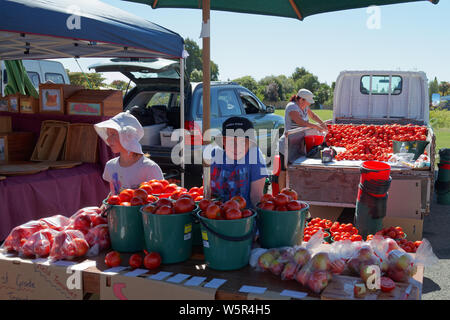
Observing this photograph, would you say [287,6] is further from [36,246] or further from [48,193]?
[48,193]

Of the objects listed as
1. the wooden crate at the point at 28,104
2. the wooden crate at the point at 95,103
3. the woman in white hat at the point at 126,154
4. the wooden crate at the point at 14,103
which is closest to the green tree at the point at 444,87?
the wooden crate at the point at 95,103

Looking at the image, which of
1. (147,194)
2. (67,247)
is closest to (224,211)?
(147,194)

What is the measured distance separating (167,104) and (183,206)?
21.2 ft

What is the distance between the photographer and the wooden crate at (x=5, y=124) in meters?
5.85

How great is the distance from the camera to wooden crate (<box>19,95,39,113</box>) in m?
6.22

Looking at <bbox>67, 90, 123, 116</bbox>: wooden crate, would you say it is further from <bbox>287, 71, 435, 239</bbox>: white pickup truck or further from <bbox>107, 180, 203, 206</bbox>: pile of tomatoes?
<bbox>107, 180, 203, 206</bbox>: pile of tomatoes

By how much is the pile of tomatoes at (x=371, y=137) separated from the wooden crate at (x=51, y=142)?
436cm

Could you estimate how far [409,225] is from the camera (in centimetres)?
515

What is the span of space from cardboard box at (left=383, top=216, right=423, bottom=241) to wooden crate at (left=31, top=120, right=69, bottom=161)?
434cm

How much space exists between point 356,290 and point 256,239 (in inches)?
29.1

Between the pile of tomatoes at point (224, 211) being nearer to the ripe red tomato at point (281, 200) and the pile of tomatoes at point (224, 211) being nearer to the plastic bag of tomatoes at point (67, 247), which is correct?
the ripe red tomato at point (281, 200)

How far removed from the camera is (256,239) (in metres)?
2.54

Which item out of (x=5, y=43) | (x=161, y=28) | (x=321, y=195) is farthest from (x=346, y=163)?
(x=5, y=43)
